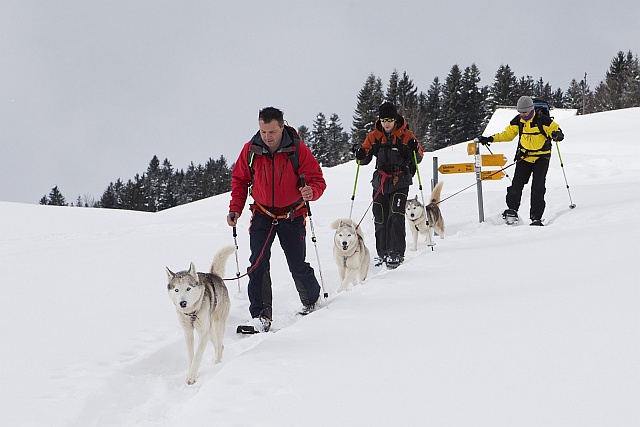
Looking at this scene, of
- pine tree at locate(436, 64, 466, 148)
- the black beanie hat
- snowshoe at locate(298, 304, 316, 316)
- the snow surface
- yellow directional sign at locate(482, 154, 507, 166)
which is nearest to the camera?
the snow surface

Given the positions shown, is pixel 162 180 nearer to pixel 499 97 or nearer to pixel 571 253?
pixel 499 97

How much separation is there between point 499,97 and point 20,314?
6340 cm

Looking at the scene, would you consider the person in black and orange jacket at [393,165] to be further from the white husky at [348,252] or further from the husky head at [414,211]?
the husky head at [414,211]

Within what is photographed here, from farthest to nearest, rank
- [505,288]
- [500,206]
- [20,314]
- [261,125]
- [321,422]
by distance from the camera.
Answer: [500,206]
[20,314]
[261,125]
[505,288]
[321,422]

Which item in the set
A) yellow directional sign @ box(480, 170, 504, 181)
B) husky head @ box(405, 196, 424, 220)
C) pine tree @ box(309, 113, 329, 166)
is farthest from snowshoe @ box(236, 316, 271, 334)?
pine tree @ box(309, 113, 329, 166)

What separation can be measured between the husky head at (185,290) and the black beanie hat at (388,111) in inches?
138

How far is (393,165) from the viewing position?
657 centimetres

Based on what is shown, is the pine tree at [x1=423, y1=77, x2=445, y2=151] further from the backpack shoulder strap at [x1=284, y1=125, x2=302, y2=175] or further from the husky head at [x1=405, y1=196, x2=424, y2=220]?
the backpack shoulder strap at [x1=284, y1=125, x2=302, y2=175]

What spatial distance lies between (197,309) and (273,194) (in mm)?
1261

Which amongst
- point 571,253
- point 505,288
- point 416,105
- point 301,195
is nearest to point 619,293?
point 505,288

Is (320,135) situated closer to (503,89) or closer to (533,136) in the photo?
(503,89)

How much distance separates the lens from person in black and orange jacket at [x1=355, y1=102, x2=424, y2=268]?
21.3ft

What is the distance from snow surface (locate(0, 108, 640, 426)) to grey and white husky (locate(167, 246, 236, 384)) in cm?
16

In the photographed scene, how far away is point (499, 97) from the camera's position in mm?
61000
